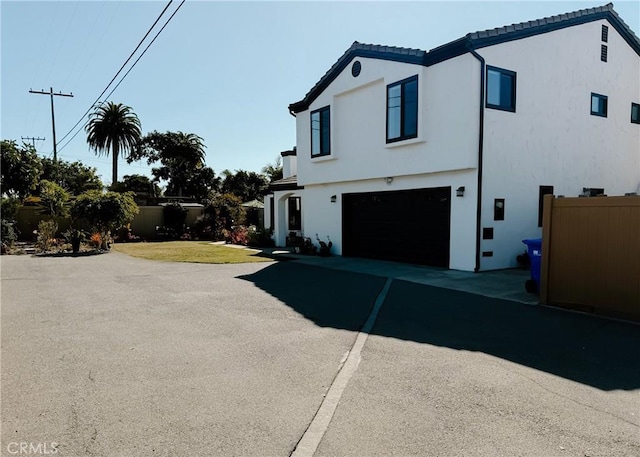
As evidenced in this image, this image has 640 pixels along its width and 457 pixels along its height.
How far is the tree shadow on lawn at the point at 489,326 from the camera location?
4668 millimetres

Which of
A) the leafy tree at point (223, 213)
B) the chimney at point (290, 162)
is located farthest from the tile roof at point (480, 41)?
the leafy tree at point (223, 213)

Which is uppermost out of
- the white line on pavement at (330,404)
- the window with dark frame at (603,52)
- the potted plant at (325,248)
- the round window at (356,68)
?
the window with dark frame at (603,52)

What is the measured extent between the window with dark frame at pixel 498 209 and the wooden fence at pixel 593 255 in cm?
412

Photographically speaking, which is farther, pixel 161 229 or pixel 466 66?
pixel 161 229

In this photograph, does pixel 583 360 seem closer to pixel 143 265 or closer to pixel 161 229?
pixel 143 265

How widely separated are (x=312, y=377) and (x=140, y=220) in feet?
81.5

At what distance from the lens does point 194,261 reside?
47.8ft

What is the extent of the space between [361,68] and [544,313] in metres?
10.4

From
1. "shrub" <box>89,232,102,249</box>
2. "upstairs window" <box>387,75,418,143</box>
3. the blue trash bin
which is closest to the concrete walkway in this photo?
the blue trash bin

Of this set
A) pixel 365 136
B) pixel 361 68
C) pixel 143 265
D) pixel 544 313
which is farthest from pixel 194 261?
pixel 544 313

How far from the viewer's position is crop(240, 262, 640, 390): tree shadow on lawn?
184 inches

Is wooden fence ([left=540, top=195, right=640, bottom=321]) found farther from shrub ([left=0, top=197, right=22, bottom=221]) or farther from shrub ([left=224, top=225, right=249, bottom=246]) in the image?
shrub ([left=0, top=197, right=22, bottom=221])

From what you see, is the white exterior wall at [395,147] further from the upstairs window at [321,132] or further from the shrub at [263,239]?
the shrub at [263,239]

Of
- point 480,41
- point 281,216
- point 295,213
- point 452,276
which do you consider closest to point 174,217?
point 281,216
